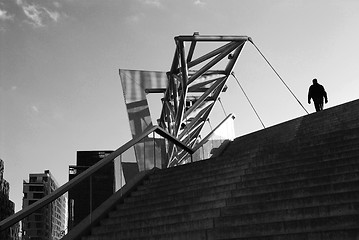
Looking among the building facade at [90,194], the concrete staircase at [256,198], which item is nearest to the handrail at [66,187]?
the building facade at [90,194]

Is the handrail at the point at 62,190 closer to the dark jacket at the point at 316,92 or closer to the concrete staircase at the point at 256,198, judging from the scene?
the concrete staircase at the point at 256,198

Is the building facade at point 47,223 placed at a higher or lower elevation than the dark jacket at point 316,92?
lower

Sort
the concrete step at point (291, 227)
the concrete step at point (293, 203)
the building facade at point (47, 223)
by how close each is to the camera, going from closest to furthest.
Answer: the concrete step at point (291, 227) → the concrete step at point (293, 203) → the building facade at point (47, 223)

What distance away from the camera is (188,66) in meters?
23.0

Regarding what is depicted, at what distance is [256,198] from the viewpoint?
252 inches

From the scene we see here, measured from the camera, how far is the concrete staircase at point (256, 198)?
17.3 feet

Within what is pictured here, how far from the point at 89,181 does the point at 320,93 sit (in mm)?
10241

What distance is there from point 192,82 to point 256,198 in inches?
738

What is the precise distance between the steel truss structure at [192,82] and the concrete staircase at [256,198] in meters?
10.9

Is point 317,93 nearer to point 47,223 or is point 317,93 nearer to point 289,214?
point 289,214

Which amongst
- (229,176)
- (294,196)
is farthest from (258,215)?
(229,176)

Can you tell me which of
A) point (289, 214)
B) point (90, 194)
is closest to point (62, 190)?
point (90, 194)

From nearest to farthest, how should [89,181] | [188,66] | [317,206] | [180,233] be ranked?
[317,206]
[180,233]
[89,181]
[188,66]

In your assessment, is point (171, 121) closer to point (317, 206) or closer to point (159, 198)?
point (159, 198)
